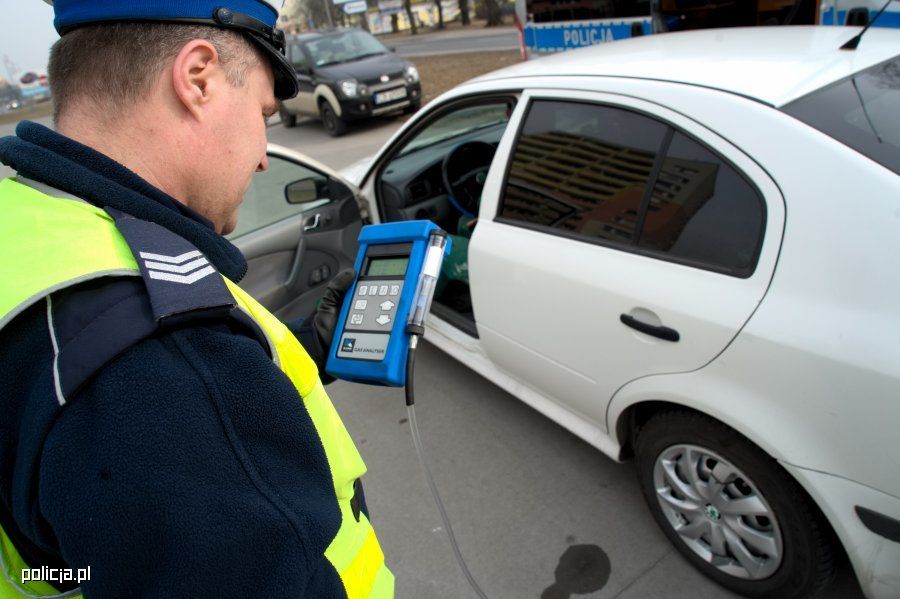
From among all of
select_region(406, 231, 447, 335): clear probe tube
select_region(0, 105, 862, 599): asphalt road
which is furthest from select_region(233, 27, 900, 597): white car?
select_region(406, 231, 447, 335): clear probe tube

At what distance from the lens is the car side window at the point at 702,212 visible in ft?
5.15

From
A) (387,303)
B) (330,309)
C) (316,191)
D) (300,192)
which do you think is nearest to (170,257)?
(387,303)

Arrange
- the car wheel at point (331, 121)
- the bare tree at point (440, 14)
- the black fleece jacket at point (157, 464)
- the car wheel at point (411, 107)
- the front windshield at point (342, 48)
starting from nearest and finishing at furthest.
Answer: the black fleece jacket at point (157, 464), the car wheel at point (331, 121), the car wheel at point (411, 107), the front windshield at point (342, 48), the bare tree at point (440, 14)

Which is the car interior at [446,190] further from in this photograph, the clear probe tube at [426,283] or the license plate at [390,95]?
the license plate at [390,95]

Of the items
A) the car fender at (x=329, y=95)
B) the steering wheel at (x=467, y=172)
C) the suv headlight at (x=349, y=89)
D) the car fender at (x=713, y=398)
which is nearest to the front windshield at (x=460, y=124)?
the steering wheel at (x=467, y=172)

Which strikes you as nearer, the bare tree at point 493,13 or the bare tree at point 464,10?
the bare tree at point 493,13

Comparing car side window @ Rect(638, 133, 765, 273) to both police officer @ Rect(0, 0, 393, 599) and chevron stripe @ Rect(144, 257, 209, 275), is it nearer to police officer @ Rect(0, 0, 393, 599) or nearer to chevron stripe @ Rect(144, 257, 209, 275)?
police officer @ Rect(0, 0, 393, 599)

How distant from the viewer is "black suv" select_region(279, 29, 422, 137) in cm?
1012

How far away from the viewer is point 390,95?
10289mm

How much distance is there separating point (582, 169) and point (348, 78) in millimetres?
9039

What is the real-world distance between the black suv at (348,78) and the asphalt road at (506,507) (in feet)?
26.7

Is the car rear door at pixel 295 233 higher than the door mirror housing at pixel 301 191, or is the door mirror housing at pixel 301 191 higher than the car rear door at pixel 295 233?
the door mirror housing at pixel 301 191

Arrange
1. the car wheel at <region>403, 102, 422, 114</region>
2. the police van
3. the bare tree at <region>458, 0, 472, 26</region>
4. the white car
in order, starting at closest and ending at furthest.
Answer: the white car → the police van → the car wheel at <region>403, 102, 422, 114</region> → the bare tree at <region>458, 0, 472, 26</region>

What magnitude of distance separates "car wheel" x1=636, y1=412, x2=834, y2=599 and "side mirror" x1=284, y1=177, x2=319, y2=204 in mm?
2170
